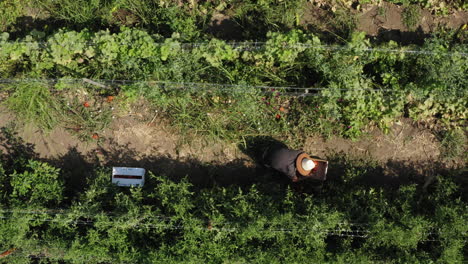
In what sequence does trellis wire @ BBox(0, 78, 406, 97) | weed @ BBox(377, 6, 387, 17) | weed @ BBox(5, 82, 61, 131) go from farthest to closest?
weed @ BBox(377, 6, 387, 17)
weed @ BBox(5, 82, 61, 131)
trellis wire @ BBox(0, 78, 406, 97)

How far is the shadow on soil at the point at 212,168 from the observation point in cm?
648

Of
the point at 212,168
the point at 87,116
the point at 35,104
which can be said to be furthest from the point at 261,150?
the point at 35,104

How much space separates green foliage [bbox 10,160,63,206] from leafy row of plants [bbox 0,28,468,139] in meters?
0.94

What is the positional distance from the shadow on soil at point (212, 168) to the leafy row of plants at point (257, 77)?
19.4 inches

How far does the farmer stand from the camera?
228 inches

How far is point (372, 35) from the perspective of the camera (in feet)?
21.6

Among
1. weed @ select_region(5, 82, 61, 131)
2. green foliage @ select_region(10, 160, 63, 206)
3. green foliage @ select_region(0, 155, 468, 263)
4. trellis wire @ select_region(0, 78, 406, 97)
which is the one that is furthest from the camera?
weed @ select_region(5, 82, 61, 131)

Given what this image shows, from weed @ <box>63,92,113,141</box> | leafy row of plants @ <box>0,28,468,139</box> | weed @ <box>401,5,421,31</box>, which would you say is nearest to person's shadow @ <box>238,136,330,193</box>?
leafy row of plants @ <box>0,28,468,139</box>

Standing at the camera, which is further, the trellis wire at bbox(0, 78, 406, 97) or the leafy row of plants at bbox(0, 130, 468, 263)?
the trellis wire at bbox(0, 78, 406, 97)

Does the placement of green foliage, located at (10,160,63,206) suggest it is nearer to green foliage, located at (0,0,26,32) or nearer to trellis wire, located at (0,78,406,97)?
trellis wire, located at (0,78,406,97)

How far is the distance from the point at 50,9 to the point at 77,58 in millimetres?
1051

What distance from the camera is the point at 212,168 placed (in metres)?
6.57

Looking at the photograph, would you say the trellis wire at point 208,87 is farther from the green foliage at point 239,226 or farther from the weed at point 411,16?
the weed at point 411,16

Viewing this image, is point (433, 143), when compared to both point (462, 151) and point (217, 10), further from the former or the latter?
point (217, 10)
